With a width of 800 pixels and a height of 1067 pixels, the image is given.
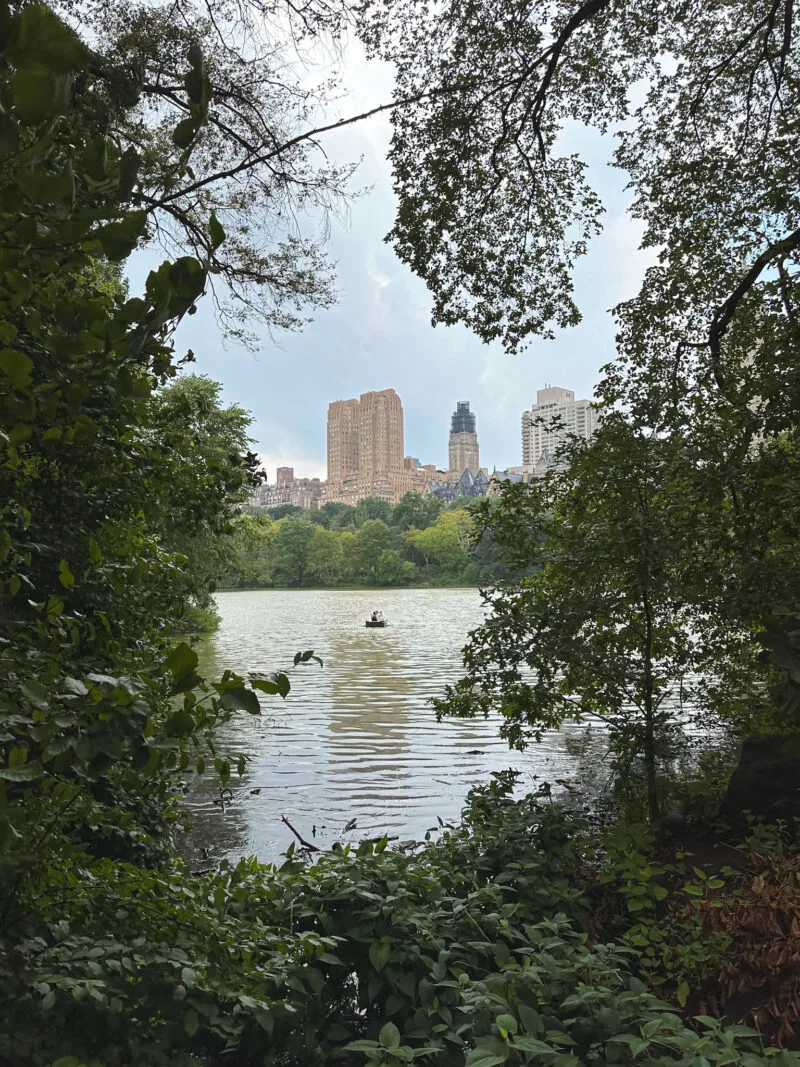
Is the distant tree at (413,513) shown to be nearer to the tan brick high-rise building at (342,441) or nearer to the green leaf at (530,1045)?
the tan brick high-rise building at (342,441)

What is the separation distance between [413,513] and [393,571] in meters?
21.7

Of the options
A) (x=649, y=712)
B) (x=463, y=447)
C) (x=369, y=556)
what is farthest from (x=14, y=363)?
(x=463, y=447)

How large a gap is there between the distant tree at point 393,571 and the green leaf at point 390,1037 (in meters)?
76.4

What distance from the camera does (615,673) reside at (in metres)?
4.95

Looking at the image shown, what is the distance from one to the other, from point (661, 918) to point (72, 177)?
414 cm

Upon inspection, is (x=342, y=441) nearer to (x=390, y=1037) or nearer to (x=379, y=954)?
(x=379, y=954)

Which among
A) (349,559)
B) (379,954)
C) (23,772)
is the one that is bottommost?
(379,954)

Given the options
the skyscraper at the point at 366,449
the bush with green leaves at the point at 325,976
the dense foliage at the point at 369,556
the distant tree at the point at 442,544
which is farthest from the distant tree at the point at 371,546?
the bush with green leaves at the point at 325,976

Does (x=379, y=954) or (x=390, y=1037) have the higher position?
(x=390, y=1037)

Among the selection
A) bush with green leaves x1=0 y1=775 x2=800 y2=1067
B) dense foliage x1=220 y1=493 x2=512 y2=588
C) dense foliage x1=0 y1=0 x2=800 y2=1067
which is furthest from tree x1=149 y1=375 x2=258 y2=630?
dense foliage x1=220 y1=493 x2=512 y2=588

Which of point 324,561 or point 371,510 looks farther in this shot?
point 371,510

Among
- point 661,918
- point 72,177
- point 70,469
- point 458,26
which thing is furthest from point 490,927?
point 458,26

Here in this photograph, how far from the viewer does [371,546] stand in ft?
286

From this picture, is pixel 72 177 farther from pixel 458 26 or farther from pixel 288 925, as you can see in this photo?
pixel 458 26
